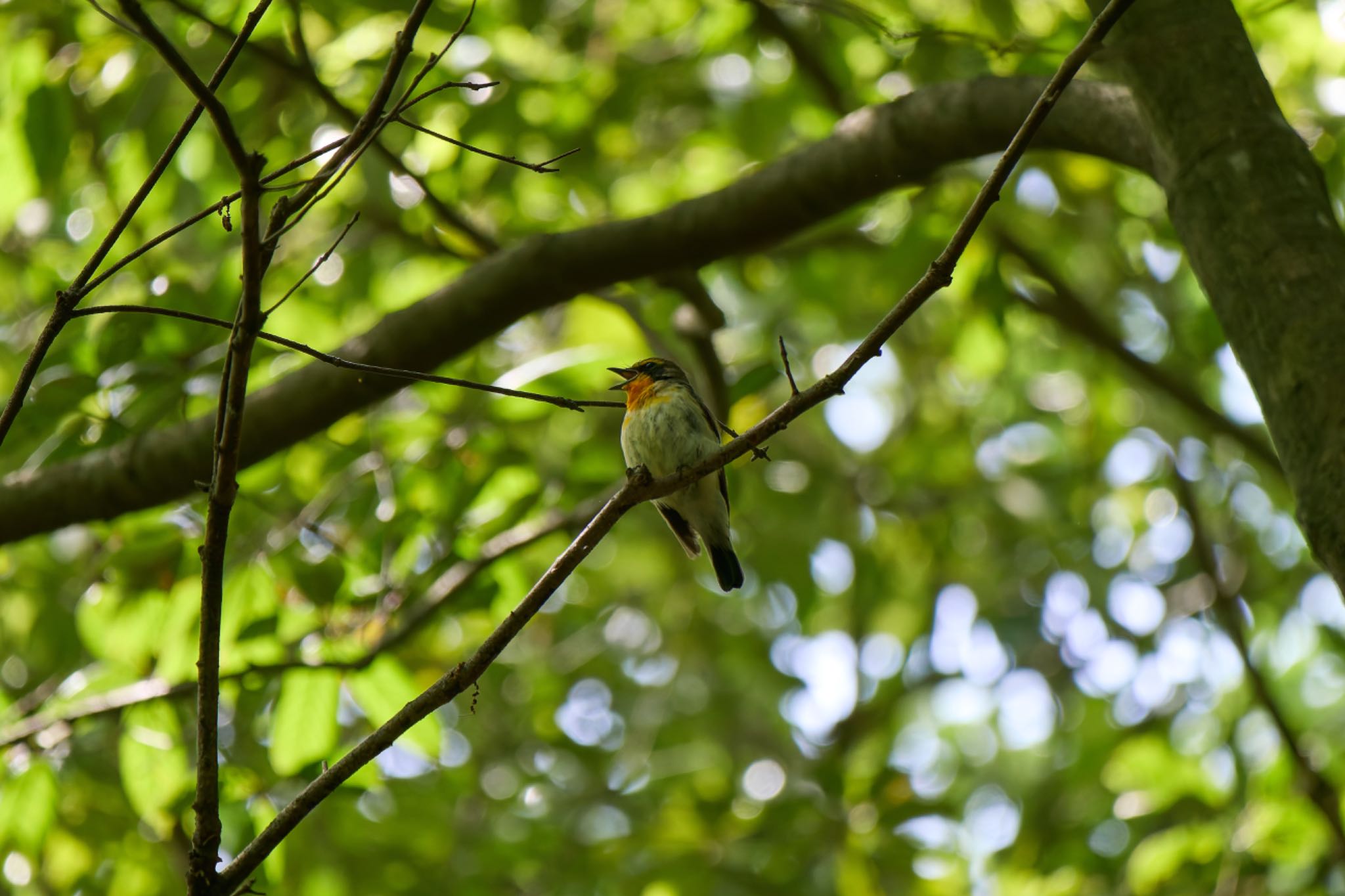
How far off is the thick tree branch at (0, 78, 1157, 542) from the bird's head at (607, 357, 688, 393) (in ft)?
4.23

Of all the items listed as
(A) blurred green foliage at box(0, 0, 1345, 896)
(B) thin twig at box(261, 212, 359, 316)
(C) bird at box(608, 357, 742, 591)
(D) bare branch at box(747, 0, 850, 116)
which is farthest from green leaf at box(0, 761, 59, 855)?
(D) bare branch at box(747, 0, 850, 116)

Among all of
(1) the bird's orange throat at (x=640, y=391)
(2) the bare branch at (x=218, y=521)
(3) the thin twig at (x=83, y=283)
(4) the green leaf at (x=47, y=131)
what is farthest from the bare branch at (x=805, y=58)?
(2) the bare branch at (x=218, y=521)

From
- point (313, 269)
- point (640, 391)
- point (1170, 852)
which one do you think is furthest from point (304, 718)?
point (1170, 852)

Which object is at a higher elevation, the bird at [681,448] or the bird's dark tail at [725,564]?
the bird at [681,448]

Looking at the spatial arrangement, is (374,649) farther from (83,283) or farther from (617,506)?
(83,283)

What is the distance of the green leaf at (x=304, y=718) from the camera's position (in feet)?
13.2

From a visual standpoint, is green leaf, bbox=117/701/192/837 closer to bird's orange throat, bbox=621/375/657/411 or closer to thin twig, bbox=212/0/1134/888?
bird's orange throat, bbox=621/375/657/411

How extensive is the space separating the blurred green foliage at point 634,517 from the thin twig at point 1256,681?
0.15 m

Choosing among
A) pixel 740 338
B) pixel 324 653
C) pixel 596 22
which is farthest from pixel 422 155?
pixel 740 338

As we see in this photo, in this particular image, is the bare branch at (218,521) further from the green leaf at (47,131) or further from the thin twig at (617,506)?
the green leaf at (47,131)

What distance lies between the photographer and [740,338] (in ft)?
27.7

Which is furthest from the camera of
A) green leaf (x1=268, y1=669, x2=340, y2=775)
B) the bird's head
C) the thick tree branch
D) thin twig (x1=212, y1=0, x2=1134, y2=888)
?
the bird's head

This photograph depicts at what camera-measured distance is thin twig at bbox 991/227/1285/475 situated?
17.8ft

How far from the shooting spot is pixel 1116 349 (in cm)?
556
